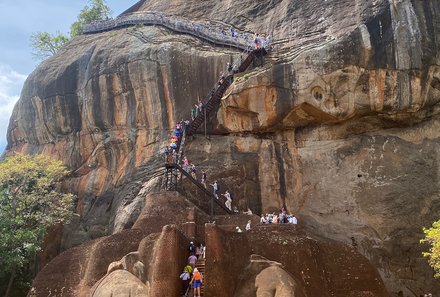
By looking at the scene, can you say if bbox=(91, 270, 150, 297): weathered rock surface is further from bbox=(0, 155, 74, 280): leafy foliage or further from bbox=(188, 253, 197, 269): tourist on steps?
bbox=(0, 155, 74, 280): leafy foliage

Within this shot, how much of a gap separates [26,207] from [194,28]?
1323cm

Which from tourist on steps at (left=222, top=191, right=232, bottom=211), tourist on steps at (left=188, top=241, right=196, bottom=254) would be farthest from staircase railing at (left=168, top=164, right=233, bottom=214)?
tourist on steps at (left=188, top=241, right=196, bottom=254)

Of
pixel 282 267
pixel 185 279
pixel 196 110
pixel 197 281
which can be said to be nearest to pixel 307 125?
pixel 196 110

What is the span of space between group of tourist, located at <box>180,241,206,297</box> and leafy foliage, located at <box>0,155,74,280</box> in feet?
27.2

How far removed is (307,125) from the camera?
85.7 ft

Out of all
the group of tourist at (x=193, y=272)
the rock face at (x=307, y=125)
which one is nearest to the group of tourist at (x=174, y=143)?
the rock face at (x=307, y=125)

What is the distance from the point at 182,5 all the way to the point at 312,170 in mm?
14643

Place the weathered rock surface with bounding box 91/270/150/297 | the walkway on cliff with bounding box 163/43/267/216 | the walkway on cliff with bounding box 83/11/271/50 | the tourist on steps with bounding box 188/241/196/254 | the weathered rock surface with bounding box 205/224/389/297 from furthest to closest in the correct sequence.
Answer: the walkway on cliff with bounding box 83/11/271/50 < the walkway on cliff with bounding box 163/43/267/216 < the tourist on steps with bounding box 188/241/196/254 < the weathered rock surface with bounding box 91/270/150/297 < the weathered rock surface with bounding box 205/224/389/297

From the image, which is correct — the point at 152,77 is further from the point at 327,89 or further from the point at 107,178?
the point at 327,89

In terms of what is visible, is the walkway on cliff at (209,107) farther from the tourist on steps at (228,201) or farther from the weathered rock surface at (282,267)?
the weathered rock surface at (282,267)

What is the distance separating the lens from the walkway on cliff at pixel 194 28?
2817cm

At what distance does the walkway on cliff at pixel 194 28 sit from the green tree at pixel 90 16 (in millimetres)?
4518

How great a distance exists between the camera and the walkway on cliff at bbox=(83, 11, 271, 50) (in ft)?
92.4

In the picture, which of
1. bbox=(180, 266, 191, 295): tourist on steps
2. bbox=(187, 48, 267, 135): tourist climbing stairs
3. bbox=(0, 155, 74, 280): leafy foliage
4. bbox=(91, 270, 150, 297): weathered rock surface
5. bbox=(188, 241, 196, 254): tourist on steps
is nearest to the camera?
bbox=(91, 270, 150, 297): weathered rock surface
